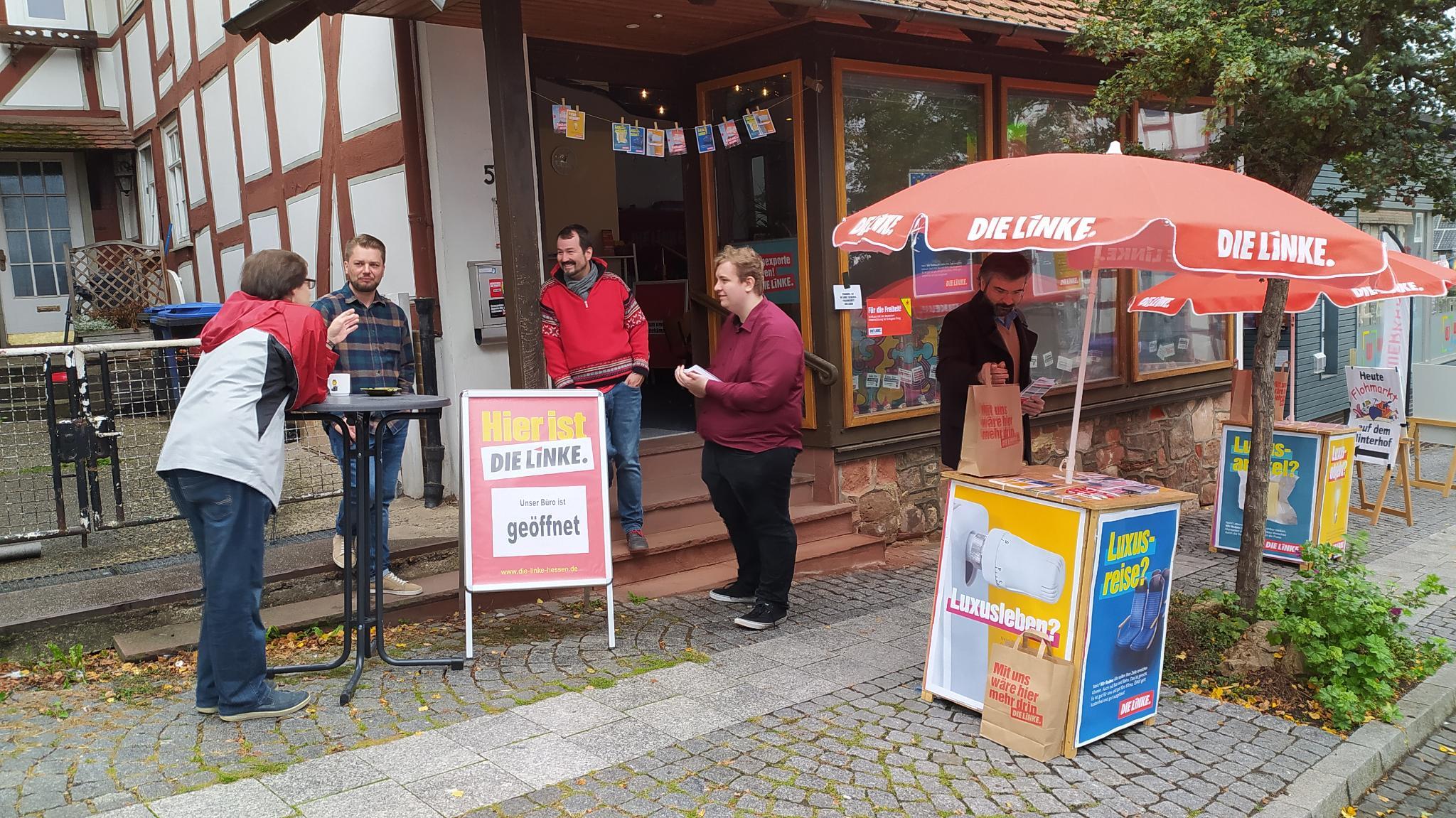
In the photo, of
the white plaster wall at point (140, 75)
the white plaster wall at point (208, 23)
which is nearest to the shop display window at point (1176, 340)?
the white plaster wall at point (208, 23)

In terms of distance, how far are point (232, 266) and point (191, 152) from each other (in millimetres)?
1956

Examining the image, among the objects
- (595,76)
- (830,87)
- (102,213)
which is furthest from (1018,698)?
(102,213)

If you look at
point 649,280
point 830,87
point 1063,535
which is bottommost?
point 1063,535

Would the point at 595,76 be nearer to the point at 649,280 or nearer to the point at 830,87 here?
the point at 830,87

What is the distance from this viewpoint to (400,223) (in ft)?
21.7

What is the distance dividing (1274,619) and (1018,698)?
1760 millimetres

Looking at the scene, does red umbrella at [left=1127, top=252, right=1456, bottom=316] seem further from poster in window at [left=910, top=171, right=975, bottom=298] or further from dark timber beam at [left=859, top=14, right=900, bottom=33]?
dark timber beam at [left=859, top=14, right=900, bottom=33]

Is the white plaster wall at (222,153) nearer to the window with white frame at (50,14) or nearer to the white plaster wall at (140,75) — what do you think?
the white plaster wall at (140,75)

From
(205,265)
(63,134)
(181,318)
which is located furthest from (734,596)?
(63,134)

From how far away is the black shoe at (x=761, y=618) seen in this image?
198 inches

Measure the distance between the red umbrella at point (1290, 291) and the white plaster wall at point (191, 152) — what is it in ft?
32.5

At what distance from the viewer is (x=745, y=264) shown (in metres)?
4.84

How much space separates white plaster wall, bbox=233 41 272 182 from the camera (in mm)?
8961

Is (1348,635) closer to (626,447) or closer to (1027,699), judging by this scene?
(1027,699)
